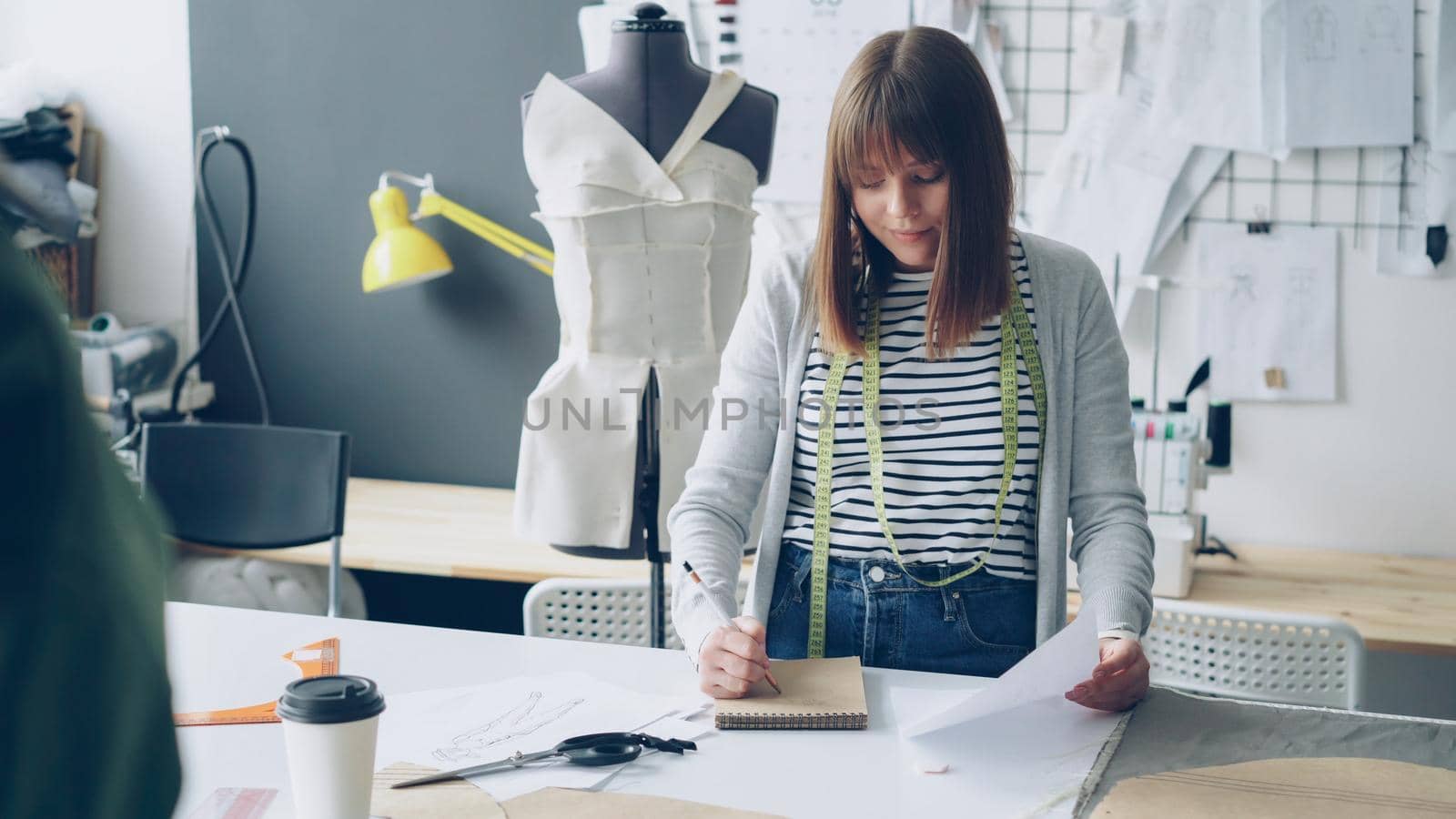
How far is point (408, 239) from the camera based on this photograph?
9.36 ft

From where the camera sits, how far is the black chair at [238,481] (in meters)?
2.30

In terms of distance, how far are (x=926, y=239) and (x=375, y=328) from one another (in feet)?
7.02

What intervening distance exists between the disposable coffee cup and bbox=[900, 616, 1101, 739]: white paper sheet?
1.54ft

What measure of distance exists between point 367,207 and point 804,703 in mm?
2385

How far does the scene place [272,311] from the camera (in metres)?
3.30

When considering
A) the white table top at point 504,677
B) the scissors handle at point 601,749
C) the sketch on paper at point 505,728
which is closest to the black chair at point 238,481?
the white table top at point 504,677

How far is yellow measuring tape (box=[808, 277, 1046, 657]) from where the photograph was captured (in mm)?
1368

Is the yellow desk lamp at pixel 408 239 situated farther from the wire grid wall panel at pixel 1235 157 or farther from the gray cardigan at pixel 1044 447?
the gray cardigan at pixel 1044 447

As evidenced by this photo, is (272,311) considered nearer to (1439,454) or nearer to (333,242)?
(333,242)

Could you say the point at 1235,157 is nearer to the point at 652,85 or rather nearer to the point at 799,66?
the point at 799,66

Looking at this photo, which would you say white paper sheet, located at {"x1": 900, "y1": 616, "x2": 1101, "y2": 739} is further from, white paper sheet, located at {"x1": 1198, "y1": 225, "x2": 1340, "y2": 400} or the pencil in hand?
white paper sheet, located at {"x1": 1198, "y1": 225, "x2": 1340, "y2": 400}

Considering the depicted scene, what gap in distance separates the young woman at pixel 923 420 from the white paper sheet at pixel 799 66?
4.80 feet

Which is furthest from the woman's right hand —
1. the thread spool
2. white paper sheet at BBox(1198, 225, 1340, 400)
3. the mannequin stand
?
white paper sheet at BBox(1198, 225, 1340, 400)

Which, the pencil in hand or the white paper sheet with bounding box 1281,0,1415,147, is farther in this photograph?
the white paper sheet with bounding box 1281,0,1415,147
